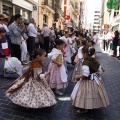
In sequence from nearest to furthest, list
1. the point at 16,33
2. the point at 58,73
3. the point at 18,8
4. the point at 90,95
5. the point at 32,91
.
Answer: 1. the point at 90,95
2. the point at 32,91
3. the point at 58,73
4. the point at 16,33
5. the point at 18,8

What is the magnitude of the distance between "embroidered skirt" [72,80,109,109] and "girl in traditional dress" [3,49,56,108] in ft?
1.87

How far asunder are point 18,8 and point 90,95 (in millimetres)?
13500

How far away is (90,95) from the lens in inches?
165

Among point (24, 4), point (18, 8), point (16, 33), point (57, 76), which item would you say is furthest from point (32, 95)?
point (24, 4)

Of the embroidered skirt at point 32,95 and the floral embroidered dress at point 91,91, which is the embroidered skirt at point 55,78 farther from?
the floral embroidered dress at point 91,91

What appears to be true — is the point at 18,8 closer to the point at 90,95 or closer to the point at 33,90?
the point at 33,90

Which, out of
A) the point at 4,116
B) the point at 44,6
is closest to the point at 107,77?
the point at 4,116

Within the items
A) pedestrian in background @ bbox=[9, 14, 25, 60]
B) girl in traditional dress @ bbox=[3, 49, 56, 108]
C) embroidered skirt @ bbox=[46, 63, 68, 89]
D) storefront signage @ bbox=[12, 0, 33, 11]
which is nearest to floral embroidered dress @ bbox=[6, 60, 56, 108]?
girl in traditional dress @ bbox=[3, 49, 56, 108]

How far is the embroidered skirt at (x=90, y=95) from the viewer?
4.20m

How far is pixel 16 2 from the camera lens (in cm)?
1527

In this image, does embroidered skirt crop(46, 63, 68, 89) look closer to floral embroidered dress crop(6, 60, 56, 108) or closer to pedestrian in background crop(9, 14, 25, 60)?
floral embroidered dress crop(6, 60, 56, 108)

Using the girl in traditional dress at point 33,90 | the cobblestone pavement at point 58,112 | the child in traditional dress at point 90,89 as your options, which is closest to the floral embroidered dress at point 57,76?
the cobblestone pavement at point 58,112

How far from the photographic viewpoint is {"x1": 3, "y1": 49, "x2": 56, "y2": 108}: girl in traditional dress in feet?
14.0

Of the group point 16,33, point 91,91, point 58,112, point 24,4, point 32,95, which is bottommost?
point 58,112
